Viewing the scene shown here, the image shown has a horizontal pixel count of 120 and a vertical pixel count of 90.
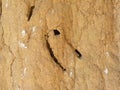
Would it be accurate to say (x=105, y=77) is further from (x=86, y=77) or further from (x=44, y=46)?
(x=44, y=46)

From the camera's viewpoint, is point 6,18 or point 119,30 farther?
point 6,18

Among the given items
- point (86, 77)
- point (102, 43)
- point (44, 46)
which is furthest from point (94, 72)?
point (44, 46)

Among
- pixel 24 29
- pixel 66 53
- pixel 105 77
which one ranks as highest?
pixel 24 29

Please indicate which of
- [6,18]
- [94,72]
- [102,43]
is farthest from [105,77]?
[6,18]

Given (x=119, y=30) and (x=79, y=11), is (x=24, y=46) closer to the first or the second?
(x=79, y=11)

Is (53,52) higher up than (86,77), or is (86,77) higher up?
(53,52)

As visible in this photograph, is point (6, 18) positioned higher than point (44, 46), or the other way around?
point (6, 18)
